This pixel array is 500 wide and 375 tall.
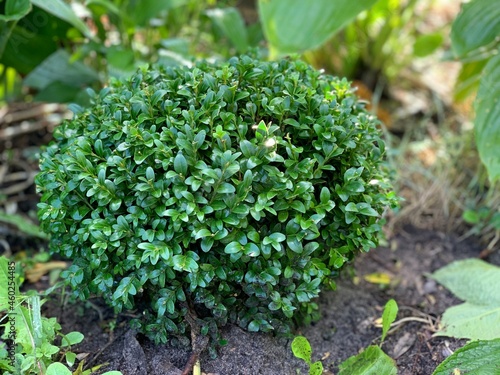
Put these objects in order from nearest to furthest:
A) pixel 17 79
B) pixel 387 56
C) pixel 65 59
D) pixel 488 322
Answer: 1. pixel 488 322
2. pixel 65 59
3. pixel 17 79
4. pixel 387 56

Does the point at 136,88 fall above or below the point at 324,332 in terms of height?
above

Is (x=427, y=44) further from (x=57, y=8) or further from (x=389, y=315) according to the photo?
(x=57, y=8)

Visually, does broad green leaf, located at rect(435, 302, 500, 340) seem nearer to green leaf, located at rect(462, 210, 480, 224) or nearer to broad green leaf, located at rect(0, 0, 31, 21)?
green leaf, located at rect(462, 210, 480, 224)

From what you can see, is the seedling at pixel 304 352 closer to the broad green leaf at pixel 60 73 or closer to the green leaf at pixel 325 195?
the green leaf at pixel 325 195

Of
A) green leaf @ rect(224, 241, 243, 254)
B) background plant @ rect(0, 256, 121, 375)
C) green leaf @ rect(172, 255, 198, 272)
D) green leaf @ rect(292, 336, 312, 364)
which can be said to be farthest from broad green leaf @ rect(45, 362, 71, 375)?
green leaf @ rect(292, 336, 312, 364)

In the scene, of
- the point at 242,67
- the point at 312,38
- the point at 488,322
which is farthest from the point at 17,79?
the point at 488,322

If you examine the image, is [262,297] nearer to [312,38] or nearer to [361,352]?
[361,352]

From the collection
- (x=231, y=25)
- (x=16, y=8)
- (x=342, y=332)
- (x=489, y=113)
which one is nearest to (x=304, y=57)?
(x=231, y=25)
